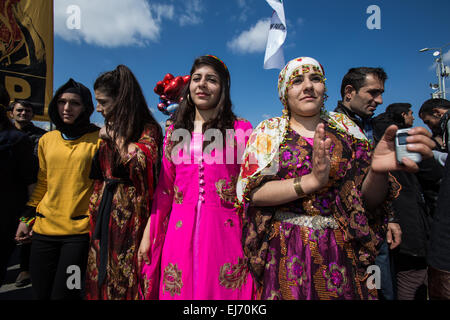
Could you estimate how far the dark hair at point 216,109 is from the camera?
1698 millimetres

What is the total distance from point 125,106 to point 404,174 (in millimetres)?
2602

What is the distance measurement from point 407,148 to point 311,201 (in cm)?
49

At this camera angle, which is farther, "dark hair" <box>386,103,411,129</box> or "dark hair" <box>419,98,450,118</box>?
"dark hair" <box>386,103,411,129</box>

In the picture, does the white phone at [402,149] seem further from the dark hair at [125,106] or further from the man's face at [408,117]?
the man's face at [408,117]

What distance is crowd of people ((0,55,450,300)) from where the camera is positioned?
3.84 feet

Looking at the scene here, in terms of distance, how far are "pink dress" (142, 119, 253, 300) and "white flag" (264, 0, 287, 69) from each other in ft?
2.48

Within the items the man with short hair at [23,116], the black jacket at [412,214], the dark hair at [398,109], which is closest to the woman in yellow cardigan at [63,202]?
the man with short hair at [23,116]

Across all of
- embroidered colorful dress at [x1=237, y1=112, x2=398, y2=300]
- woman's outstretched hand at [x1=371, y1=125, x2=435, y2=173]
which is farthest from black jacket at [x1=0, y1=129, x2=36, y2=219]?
woman's outstretched hand at [x1=371, y1=125, x2=435, y2=173]

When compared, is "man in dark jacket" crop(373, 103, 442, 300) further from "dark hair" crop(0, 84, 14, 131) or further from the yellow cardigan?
"dark hair" crop(0, 84, 14, 131)

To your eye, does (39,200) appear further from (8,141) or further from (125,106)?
(125,106)

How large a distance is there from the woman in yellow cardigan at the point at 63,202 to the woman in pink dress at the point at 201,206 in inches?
28.3

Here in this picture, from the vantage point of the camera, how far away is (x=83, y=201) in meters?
1.94
